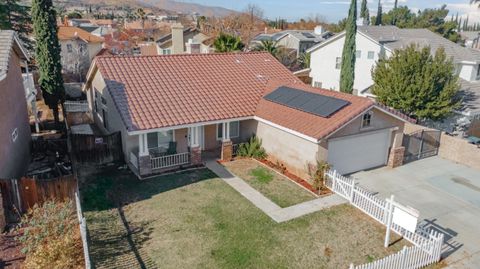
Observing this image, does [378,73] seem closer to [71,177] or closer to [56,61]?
[71,177]

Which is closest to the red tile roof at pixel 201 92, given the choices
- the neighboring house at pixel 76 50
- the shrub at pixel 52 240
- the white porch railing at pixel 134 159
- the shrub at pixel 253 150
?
the shrub at pixel 253 150

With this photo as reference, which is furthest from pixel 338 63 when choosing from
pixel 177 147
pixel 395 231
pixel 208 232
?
pixel 208 232

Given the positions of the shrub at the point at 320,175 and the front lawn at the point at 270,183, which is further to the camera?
the shrub at the point at 320,175

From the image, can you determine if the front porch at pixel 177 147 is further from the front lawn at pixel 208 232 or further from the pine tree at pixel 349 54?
the pine tree at pixel 349 54

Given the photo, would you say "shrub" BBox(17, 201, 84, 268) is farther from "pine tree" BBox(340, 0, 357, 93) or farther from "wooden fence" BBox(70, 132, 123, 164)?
"pine tree" BBox(340, 0, 357, 93)

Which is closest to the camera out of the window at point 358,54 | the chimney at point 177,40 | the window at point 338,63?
the window at point 358,54

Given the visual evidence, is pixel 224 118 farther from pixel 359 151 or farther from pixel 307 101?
pixel 359 151

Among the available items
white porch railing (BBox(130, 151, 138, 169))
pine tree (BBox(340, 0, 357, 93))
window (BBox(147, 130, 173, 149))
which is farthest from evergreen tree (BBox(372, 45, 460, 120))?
white porch railing (BBox(130, 151, 138, 169))
